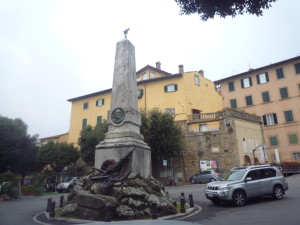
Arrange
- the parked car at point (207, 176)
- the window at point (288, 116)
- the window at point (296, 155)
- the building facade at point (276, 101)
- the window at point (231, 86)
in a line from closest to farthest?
the parked car at point (207, 176)
the window at point (296, 155)
the building facade at point (276, 101)
the window at point (288, 116)
the window at point (231, 86)

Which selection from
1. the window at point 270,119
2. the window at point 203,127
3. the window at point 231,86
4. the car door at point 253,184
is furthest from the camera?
the window at point 231,86

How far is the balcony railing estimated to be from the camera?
87.4ft

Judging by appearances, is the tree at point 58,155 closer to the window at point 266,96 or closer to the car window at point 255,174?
the window at point 266,96

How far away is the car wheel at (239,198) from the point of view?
31.9 ft

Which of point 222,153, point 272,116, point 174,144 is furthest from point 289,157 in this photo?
point 174,144

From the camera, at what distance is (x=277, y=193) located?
10695mm

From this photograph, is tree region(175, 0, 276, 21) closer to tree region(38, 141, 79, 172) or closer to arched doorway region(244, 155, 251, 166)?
arched doorway region(244, 155, 251, 166)

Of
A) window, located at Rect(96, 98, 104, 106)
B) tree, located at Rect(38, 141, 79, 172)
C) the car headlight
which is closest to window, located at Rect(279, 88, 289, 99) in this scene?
window, located at Rect(96, 98, 104, 106)

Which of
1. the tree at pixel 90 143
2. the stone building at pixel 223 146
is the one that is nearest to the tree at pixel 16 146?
the tree at pixel 90 143

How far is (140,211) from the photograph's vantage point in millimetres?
7805

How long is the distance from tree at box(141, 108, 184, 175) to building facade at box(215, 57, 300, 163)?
12.5m

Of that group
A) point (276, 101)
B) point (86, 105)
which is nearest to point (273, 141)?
point (276, 101)

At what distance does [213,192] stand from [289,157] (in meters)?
26.3

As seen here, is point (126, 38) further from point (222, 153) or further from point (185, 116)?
point (185, 116)
